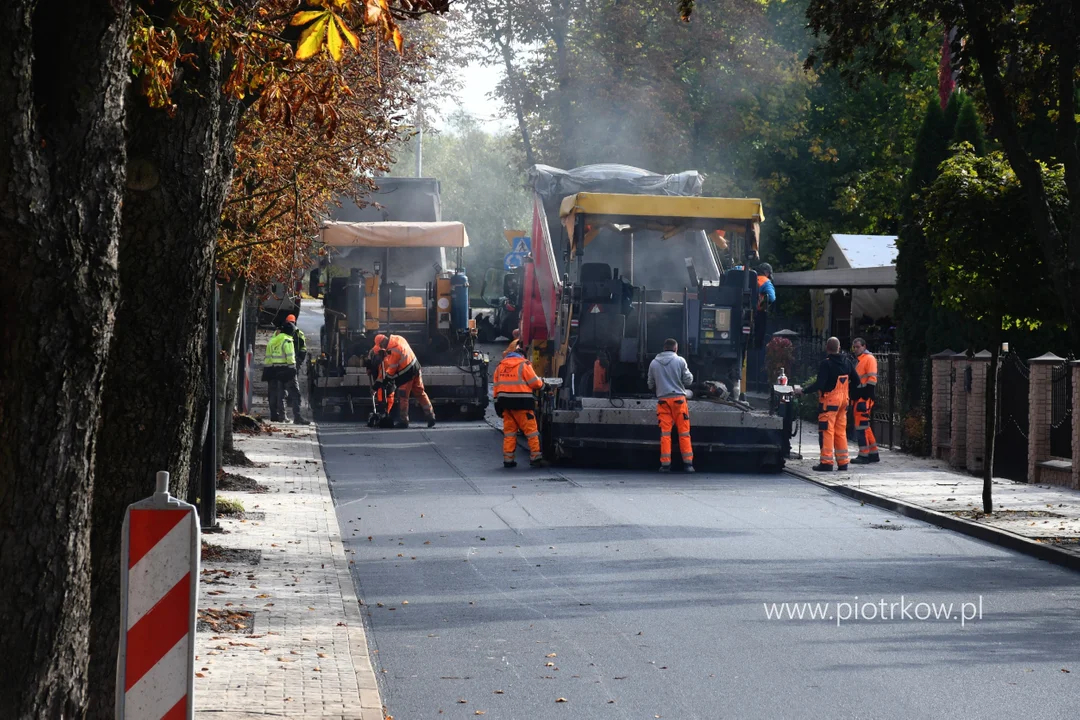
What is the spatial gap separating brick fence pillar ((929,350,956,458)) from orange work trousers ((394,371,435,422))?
7.81 m

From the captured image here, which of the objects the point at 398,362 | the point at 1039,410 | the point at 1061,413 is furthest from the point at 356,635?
the point at 398,362

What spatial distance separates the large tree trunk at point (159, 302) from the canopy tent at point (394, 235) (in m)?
21.0

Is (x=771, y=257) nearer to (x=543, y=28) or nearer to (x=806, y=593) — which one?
(x=543, y=28)

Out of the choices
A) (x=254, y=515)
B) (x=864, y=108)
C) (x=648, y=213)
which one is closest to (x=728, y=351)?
(x=648, y=213)

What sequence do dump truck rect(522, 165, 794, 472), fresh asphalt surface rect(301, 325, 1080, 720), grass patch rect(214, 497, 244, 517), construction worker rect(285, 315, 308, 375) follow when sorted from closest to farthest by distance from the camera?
fresh asphalt surface rect(301, 325, 1080, 720) < grass patch rect(214, 497, 244, 517) < dump truck rect(522, 165, 794, 472) < construction worker rect(285, 315, 308, 375)

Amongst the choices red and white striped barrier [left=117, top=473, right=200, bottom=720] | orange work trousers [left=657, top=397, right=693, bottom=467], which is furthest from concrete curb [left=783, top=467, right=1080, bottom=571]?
red and white striped barrier [left=117, top=473, right=200, bottom=720]

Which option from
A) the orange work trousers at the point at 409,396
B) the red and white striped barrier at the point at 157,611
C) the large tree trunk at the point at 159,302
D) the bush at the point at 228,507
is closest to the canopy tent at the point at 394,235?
the orange work trousers at the point at 409,396

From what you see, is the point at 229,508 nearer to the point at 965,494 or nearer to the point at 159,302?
the point at 965,494

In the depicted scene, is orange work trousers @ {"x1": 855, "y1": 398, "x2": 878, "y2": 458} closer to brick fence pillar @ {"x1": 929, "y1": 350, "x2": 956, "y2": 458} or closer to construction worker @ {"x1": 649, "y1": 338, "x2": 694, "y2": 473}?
brick fence pillar @ {"x1": 929, "y1": 350, "x2": 956, "y2": 458}

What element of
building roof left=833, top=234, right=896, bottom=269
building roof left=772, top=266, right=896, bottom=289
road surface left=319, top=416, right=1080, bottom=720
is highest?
building roof left=833, top=234, right=896, bottom=269

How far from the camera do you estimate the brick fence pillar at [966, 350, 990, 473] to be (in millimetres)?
19797

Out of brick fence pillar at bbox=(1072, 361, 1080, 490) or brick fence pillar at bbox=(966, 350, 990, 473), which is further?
brick fence pillar at bbox=(966, 350, 990, 473)

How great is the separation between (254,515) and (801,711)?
7.80 meters

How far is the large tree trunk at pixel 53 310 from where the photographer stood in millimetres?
4418
